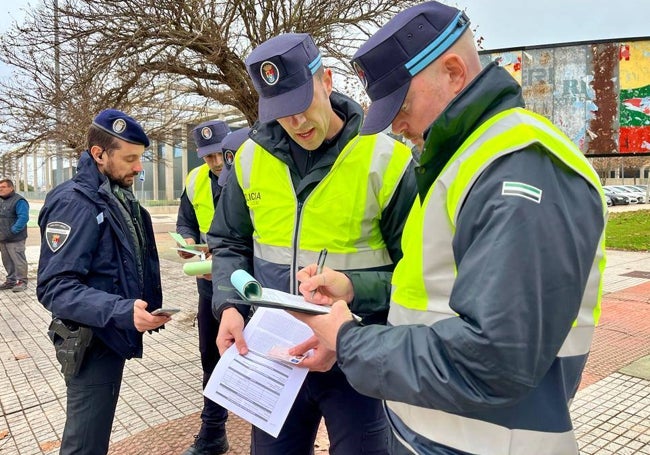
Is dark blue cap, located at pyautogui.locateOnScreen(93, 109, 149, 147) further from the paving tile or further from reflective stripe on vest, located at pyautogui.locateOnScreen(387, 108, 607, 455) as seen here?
the paving tile

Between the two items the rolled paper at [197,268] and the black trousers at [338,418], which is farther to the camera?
the rolled paper at [197,268]

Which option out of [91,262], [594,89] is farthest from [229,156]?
[594,89]

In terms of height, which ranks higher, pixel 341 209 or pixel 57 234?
pixel 341 209

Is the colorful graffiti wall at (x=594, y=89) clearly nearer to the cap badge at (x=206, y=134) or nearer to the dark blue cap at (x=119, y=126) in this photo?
the cap badge at (x=206, y=134)

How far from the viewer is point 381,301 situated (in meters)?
1.82

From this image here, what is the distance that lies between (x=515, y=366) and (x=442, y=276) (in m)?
0.26

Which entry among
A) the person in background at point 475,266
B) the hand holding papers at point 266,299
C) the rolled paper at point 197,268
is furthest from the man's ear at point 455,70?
the rolled paper at point 197,268

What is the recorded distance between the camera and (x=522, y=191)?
961 millimetres

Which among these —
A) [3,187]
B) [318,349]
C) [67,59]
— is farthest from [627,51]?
[3,187]

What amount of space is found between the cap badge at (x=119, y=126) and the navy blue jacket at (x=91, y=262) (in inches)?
7.1

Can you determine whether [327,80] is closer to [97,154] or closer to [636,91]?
[97,154]

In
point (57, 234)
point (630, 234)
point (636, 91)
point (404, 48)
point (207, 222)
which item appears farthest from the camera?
point (630, 234)

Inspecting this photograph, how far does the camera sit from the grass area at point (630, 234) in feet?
43.0

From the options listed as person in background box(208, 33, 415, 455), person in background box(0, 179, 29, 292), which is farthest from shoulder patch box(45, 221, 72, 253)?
person in background box(0, 179, 29, 292)
